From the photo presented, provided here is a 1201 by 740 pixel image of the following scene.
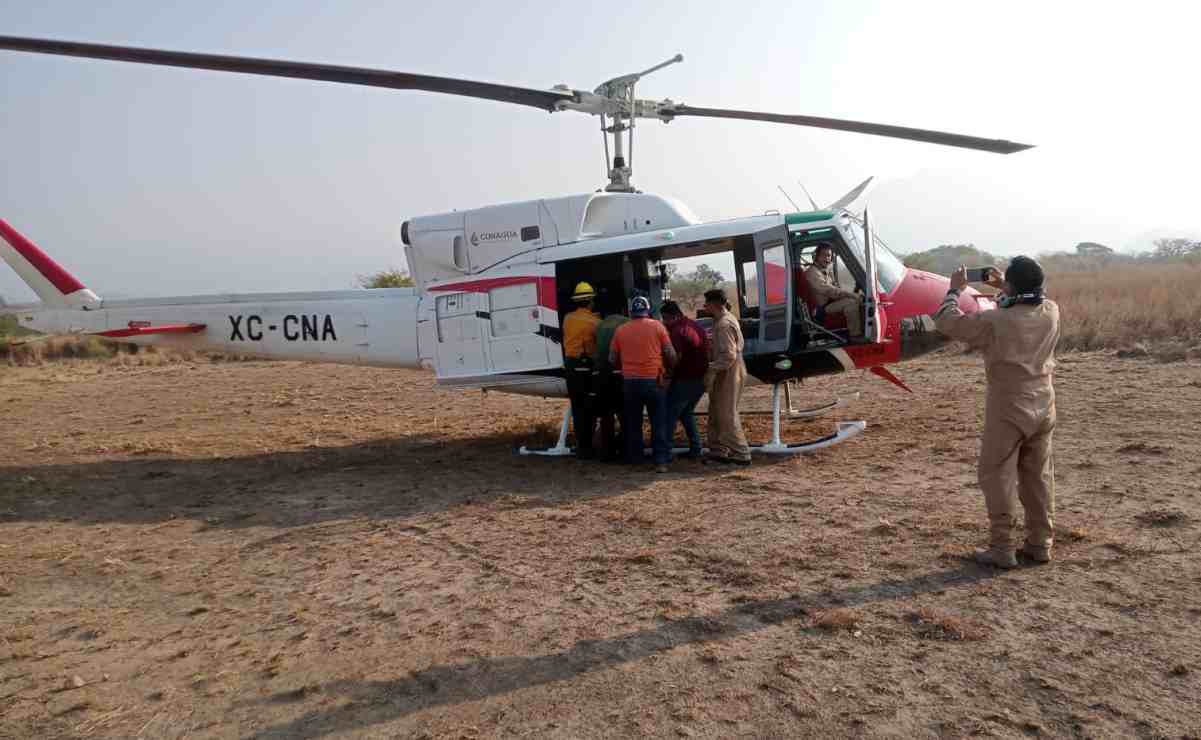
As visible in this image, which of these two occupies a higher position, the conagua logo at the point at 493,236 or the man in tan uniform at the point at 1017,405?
the conagua logo at the point at 493,236

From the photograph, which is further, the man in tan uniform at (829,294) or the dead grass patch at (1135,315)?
A: the dead grass patch at (1135,315)

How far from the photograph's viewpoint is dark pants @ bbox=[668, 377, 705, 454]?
8.66 meters

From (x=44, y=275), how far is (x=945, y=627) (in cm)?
1145

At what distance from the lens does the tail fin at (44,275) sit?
10.8 metres

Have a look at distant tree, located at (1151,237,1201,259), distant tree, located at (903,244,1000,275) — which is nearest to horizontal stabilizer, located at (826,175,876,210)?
distant tree, located at (903,244,1000,275)

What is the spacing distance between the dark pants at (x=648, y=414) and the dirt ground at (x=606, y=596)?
25 cm

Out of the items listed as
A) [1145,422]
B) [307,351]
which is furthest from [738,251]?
[307,351]

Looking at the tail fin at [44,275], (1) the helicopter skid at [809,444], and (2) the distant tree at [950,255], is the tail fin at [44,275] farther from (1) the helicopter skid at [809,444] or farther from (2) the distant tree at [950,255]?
(2) the distant tree at [950,255]

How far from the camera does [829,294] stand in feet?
28.6

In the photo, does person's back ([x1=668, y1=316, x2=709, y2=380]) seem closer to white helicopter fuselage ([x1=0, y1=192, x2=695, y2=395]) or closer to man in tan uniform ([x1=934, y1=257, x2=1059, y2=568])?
A: white helicopter fuselage ([x1=0, y1=192, x2=695, y2=395])

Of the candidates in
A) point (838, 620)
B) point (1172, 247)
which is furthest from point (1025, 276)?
point (1172, 247)

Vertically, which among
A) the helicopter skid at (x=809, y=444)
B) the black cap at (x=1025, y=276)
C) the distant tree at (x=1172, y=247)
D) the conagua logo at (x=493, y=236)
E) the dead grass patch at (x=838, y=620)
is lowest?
the dead grass patch at (x=838, y=620)

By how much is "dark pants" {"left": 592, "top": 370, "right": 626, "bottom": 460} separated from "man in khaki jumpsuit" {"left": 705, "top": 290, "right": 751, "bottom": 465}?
3.13 feet

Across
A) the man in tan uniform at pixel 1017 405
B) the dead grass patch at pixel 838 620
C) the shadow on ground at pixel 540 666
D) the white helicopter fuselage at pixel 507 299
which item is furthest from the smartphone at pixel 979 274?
the dead grass patch at pixel 838 620
